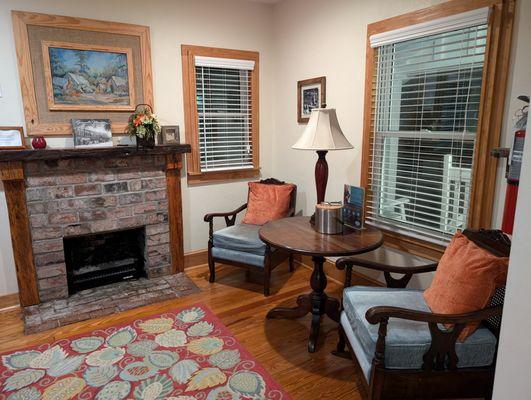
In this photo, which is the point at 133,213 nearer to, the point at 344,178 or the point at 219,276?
the point at 219,276

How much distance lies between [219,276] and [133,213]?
1012 millimetres

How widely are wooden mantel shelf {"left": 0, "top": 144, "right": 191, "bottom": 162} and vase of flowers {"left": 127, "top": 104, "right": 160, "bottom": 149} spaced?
7cm

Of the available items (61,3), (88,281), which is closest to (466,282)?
(88,281)

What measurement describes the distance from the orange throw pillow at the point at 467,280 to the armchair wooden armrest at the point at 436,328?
Result: 0.22 feet

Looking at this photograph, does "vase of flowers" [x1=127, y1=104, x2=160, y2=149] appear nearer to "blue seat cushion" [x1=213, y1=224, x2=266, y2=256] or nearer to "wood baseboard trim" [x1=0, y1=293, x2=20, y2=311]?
"blue seat cushion" [x1=213, y1=224, x2=266, y2=256]

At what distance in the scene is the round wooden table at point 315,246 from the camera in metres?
2.25

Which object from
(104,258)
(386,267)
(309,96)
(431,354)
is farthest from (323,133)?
(104,258)

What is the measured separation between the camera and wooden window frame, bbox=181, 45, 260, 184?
353cm

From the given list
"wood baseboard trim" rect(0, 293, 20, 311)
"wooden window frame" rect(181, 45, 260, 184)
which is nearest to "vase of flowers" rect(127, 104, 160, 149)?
"wooden window frame" rect(181, 45, 260, 184)

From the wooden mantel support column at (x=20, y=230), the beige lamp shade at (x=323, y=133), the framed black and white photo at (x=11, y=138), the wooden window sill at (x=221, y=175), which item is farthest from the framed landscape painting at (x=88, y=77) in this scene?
the beige lamp shade at (x=323, y=133)

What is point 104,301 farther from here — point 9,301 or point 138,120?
point 138,120

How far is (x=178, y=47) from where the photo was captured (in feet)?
11.4

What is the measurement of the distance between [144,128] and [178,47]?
0.90m

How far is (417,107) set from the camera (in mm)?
2629
